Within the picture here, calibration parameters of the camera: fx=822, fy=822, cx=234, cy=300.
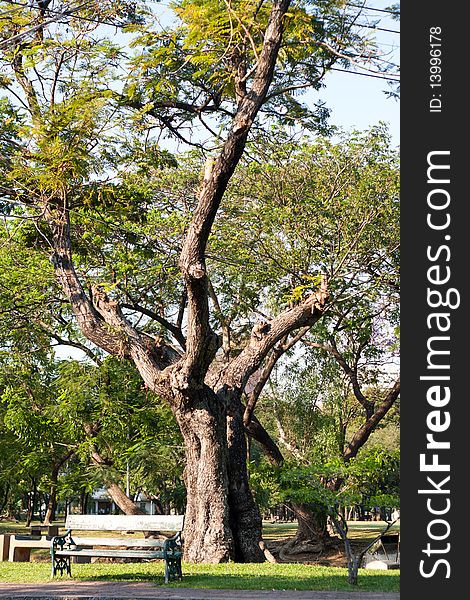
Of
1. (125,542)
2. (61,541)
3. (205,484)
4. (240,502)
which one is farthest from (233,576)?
(240,502)

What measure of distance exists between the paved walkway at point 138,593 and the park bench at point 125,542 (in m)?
0.66

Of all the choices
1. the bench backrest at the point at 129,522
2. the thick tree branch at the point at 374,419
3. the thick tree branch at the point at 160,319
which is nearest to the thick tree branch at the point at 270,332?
the thick tree branch at the point at 160,319

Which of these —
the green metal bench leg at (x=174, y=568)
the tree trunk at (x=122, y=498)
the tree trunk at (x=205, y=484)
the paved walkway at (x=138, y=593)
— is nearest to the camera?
the paved walkway at (x=138, y=593)

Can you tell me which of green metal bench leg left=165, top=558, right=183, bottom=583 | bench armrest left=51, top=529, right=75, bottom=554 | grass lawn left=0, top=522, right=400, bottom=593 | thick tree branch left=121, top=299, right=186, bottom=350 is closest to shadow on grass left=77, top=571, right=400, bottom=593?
grass lawn left=0, top=522, right=400, bottom=593

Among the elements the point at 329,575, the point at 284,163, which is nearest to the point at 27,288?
the point at 284,163

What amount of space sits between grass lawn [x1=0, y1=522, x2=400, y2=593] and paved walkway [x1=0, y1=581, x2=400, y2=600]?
0.57m

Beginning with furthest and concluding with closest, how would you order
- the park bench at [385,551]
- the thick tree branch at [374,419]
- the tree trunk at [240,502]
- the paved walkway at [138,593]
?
the thick tree branch at [374,419], the park bench at [385,551], the tree trunk at [240,502], the paved walkway at [138,593]

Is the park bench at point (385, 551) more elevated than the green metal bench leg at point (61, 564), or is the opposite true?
the green metal bench leg at point (61, 564)

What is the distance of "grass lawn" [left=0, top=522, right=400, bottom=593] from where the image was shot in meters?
10.2

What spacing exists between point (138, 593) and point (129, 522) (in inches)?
104

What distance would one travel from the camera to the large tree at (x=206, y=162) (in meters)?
12.4

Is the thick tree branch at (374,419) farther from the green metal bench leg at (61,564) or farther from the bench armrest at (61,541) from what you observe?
the green metal bench leg at (61,564)

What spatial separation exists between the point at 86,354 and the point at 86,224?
6909 mm

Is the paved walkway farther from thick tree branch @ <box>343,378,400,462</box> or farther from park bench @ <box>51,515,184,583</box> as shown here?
thick tree branch @ <box>343,378,400,462</box>
